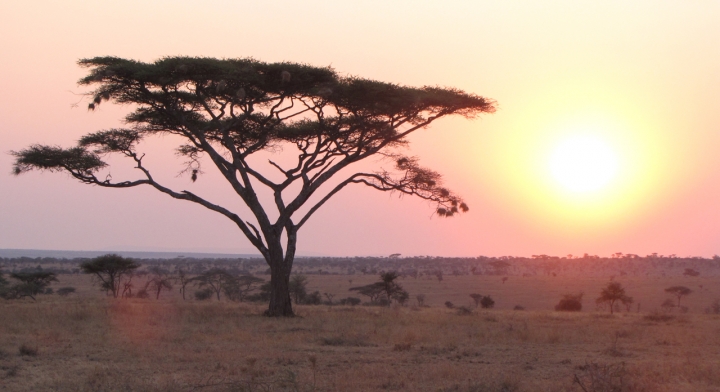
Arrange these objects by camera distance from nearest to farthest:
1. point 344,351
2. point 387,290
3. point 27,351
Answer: point 27,351 → point 344,351 → point 387,290

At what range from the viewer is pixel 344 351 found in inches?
→ 563

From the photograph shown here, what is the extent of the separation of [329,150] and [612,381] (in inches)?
597

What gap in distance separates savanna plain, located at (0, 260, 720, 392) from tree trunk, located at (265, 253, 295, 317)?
1.73 ft

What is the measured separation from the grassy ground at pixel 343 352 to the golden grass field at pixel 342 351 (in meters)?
0.03

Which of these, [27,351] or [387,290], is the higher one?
[387,290]

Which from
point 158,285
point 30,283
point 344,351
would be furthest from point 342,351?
point 30,283

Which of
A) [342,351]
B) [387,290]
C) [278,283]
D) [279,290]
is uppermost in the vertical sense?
[278,283]

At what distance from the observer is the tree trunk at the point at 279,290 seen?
22.2 m

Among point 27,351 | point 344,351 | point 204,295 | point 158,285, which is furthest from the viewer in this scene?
point 204,295

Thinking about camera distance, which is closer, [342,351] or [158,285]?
[342,351]

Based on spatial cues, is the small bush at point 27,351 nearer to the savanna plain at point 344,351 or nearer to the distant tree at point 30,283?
the savanna plain at point 344,351

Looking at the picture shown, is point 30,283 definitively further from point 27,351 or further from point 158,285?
point 27,351

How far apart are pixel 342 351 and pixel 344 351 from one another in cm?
4

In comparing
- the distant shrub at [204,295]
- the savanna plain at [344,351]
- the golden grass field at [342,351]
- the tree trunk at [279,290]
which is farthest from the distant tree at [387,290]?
the tree trunk at [279,290]
